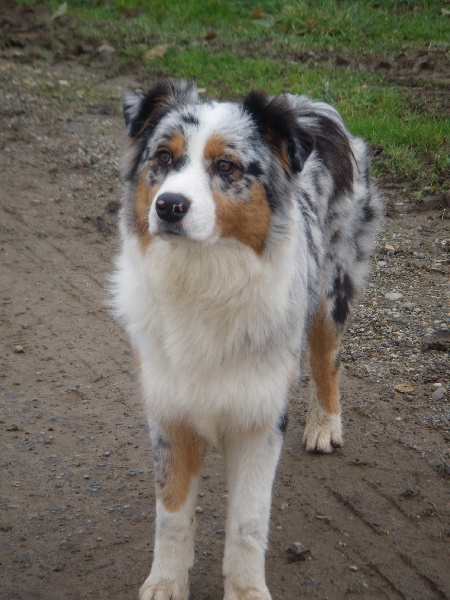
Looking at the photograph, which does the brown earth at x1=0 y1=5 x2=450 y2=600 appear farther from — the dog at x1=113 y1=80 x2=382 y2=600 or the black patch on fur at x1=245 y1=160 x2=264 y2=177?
the black patch on fur at x1=245 y1=160 x2=264 y2=177

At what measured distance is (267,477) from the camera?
3650mm

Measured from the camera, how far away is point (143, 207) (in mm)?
3594

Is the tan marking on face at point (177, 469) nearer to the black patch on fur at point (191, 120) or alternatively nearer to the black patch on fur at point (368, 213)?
the black patch on fur at point (191, 120)

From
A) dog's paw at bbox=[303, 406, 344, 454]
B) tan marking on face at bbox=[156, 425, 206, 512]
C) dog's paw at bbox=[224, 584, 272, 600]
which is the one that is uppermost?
tan marking on face at bbox=[156, 425, 206, 512]

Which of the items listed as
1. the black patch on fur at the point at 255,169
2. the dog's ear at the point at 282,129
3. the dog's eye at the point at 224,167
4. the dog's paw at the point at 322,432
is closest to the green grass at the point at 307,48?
the dog's paw at the point at 322,432

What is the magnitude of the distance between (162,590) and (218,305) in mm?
1269

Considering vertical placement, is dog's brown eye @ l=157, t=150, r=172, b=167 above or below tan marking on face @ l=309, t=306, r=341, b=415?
above

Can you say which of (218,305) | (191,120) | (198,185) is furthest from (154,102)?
(218,305)

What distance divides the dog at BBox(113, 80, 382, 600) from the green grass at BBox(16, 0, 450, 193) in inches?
166

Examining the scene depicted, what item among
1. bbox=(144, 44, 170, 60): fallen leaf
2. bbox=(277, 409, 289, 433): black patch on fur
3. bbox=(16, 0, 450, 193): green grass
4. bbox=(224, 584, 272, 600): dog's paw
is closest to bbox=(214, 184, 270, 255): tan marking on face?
bbox=(277, 409, 289, 433): black patch on fur

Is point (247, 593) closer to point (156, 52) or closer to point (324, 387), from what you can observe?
point (324, 387)

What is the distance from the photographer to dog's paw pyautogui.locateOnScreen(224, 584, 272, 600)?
3650 millimetres

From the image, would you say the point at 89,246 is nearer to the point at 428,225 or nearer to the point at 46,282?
the point at 46,282

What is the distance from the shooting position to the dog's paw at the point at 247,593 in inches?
144
